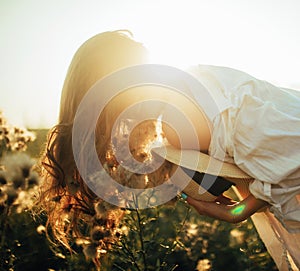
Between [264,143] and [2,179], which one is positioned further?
[2,179]

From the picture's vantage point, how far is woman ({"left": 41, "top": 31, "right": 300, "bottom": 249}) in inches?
64.9

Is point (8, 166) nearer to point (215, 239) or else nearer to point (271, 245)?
point (271, 245)

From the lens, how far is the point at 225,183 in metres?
1.81

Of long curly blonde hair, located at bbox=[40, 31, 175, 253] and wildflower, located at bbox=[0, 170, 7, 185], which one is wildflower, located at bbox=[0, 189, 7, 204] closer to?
wildflower, located at bbox=[0, 170, 7, 185]

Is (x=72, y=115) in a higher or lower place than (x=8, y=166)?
higher

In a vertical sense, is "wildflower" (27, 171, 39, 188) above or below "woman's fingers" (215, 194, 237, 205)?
above

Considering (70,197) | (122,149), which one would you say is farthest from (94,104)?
(70,197)

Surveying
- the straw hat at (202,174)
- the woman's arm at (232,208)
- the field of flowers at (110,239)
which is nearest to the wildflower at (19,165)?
the field of flowers at (110,239)

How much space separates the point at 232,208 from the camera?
178 cm

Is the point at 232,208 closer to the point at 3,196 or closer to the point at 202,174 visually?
the point at 202,174

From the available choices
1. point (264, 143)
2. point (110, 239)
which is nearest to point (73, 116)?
point (110, 239)

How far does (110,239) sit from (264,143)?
0.68 meters

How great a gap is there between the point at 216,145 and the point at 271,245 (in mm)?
691

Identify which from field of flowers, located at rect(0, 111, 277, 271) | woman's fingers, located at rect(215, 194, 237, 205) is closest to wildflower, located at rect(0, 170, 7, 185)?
field of flowers, located at rect(0, 111, 277, 271)
